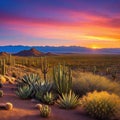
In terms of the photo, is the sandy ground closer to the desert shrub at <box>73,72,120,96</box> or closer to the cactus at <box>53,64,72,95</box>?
the cactus at <box>53,64,72,95</box>

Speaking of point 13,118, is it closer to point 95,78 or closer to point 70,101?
point 70,101

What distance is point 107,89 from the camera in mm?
15648

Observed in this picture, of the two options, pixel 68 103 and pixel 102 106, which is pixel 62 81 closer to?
pixel 68 103

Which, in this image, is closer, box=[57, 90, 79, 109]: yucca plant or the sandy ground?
the sandy ground

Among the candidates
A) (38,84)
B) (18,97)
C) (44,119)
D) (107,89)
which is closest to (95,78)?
(107,89)

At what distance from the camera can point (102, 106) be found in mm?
12180

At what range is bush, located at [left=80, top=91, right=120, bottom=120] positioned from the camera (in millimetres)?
12000

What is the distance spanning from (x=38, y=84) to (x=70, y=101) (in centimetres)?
332

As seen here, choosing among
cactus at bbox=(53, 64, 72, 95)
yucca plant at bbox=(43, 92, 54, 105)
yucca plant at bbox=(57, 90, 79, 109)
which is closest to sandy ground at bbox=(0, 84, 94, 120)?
yucca plant at bbox=(57, 90, 79, 109)

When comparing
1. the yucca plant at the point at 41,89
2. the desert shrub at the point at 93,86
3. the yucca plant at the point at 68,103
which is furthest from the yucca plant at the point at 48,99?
the desert shrub at the point at 93,86

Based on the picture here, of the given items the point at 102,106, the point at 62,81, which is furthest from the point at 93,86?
the point at 102,106

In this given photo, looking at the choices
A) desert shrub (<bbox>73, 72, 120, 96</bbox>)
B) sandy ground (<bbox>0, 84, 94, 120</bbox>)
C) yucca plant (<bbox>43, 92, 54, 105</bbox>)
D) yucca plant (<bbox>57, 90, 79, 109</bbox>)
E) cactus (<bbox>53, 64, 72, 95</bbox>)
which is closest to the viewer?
sandy ground (<bbox>0, 84, 94, 120</bbox>)

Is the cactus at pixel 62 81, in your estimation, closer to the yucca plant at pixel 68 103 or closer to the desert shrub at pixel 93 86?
the desert shrub at pixel 93 86

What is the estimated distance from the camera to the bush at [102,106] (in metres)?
12.0
